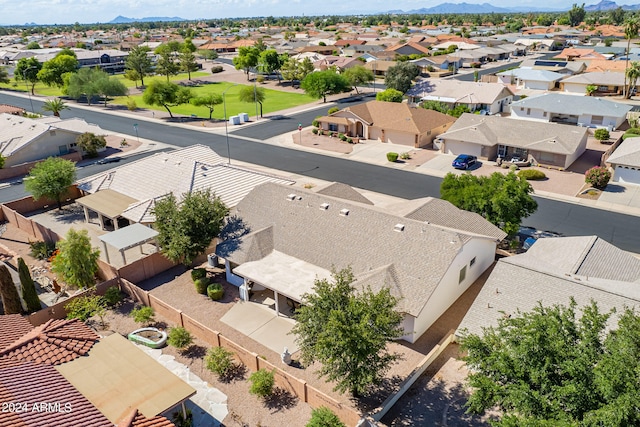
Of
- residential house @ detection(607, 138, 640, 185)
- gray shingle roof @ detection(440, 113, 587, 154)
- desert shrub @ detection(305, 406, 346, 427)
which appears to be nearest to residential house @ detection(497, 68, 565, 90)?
gray shingle roof @ detection(440, 113, 587, 154)

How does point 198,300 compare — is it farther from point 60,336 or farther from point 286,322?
point 60,336

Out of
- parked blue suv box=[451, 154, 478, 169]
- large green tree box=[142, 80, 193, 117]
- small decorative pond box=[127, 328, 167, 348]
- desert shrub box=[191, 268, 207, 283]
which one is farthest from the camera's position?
large green tree box=[142, 80, 193, 117]

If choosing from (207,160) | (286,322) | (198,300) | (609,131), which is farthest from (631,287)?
(609,131)

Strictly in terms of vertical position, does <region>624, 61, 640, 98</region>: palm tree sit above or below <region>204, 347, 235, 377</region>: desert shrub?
above

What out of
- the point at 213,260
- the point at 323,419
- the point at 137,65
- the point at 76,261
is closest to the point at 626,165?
the point at 213,260

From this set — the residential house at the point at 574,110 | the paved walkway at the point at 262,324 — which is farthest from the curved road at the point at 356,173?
the residential house at the point at 574,110

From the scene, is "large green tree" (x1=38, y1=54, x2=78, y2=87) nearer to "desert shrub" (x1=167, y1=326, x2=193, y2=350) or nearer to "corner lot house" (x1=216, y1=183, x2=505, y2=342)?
"corner lot house" (x1=216, y1=183, x2=505, y2=342)

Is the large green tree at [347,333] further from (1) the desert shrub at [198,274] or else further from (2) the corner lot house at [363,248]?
(1) the desert shrub at [198,274]

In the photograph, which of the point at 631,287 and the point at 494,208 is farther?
the point at 494,208
